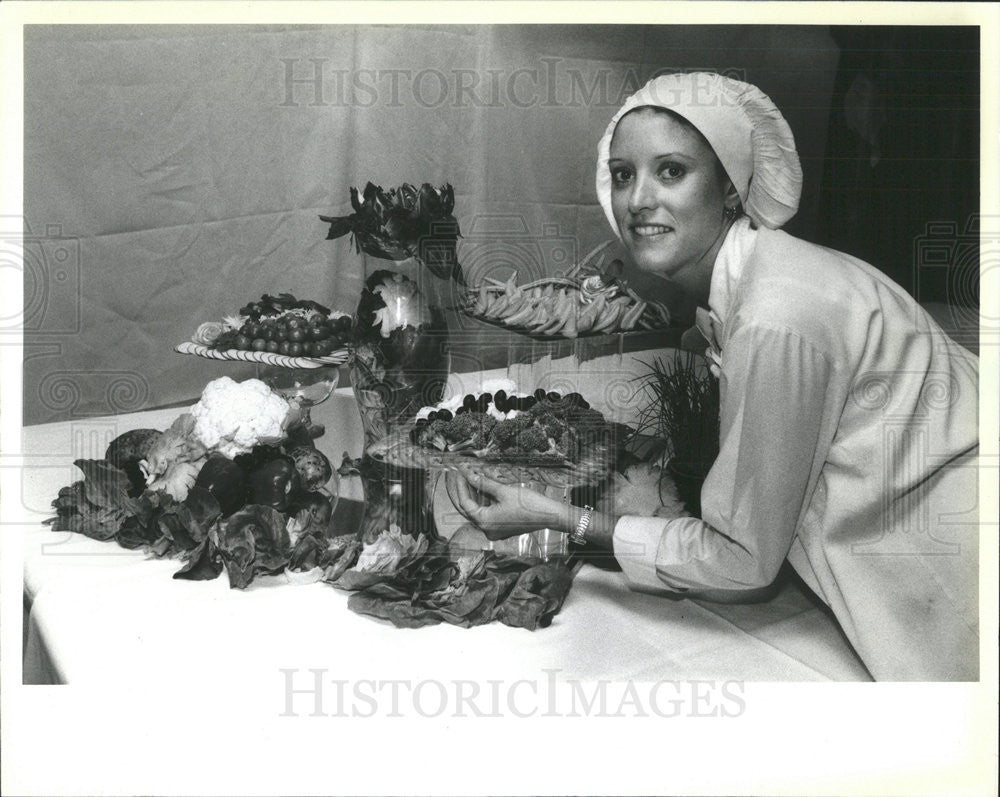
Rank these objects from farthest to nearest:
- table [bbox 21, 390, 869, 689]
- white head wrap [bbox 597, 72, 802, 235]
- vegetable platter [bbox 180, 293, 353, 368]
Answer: vegetable platter [bbox 180, 293, 353, 368] < white head wrap [bbox 597, 72, 802, 235] < table [bbox 21, 390, 869, 689]

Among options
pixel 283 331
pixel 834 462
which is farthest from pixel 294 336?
pixel 834 462

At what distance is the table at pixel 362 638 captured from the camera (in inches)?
65.2

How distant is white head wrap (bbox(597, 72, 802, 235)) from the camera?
1.77m

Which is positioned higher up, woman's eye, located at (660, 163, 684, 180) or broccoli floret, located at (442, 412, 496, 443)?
woman's eye, located at (660, 163, 684, 180)

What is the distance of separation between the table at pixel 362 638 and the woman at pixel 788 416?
0.05 metres

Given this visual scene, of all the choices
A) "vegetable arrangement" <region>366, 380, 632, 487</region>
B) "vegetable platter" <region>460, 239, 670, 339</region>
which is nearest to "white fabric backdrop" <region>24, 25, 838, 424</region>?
"vegetable platter" <region>460, 239, 670, 339</region>

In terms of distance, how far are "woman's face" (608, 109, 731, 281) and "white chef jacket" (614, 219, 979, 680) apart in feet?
0.16

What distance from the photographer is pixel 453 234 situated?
77.2 inches

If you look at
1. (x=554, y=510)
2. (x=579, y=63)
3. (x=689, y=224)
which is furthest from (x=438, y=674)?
(x=579, y=63)

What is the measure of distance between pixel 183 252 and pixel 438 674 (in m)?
1.15

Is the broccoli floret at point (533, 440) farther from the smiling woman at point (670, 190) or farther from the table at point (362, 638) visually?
the smiling woman at point (670, 190)

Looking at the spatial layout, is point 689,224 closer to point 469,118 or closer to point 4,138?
point 469,118

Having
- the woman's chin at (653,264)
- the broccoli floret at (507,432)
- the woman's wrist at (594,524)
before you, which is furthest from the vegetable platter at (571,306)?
the woman's wrist at (594,524)

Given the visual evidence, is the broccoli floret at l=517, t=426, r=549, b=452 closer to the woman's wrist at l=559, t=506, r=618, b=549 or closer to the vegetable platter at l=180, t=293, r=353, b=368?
the woman's wrist at l=559, t=506, r=618, b=549
